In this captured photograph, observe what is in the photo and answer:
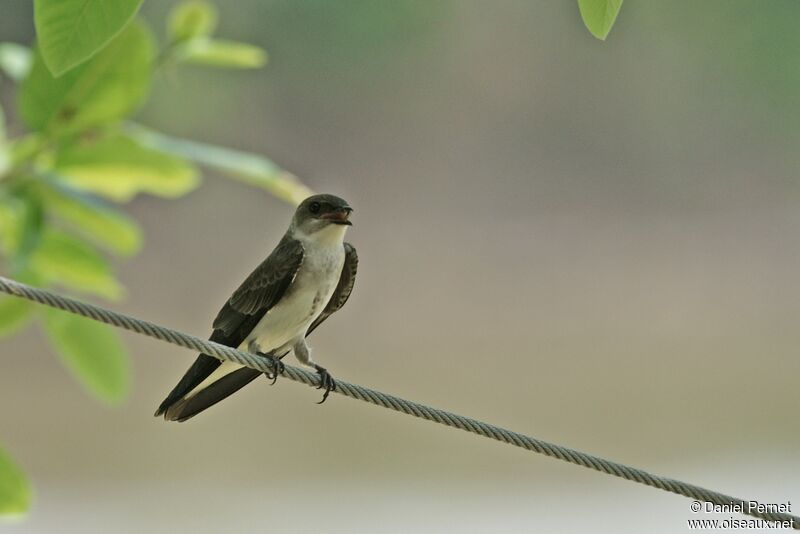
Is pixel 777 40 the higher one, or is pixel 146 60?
pixel 777 40

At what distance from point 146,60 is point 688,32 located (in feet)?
36.7

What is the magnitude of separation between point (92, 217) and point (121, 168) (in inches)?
3.9

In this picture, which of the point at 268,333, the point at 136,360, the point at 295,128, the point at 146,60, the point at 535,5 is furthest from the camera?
the point at 535,5

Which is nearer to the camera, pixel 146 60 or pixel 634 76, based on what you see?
pixel 146 60

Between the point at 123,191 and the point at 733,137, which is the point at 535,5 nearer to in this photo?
the point at 733,137

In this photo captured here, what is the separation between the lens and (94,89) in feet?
6.24

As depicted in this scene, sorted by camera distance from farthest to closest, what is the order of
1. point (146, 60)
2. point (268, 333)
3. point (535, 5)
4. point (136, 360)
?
point (535, 5) → point (136, 360) → point (268, 333) → point (146, 60)

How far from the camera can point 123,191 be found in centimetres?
203

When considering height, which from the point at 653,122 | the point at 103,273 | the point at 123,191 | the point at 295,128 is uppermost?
the point at 653,122

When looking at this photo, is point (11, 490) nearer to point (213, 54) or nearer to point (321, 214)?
point (213, 54)

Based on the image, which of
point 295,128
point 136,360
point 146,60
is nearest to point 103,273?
point 146,60

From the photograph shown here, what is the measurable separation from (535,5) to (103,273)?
11.5 metres

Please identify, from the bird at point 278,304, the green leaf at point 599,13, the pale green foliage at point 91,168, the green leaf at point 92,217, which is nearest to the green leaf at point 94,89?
the pale green foliage at point 91,168

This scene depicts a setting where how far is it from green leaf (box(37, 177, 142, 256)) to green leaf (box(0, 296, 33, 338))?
17 cm
